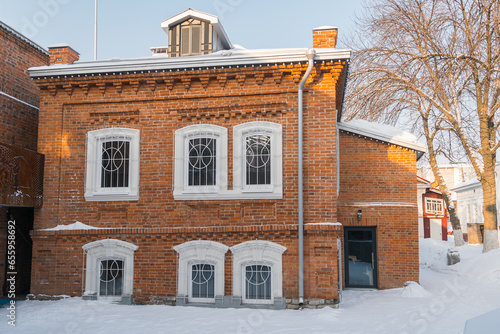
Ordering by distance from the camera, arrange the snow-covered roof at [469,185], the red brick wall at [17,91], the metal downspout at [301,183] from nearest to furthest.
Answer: the metal downspout at [301,183]
the red brick wall at [17,91]
the snow-covered roof at [469,185]

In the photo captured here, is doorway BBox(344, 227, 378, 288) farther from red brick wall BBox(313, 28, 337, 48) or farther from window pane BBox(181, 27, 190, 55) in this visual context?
window pane BBox(181, 27, 190, 55)

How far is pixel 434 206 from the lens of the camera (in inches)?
1372

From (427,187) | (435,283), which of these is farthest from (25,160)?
(427,187)

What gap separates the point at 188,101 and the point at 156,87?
87 cm

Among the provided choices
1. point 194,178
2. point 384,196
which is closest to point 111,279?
point 194,178

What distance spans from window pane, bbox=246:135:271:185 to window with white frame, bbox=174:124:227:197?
56 centimetres

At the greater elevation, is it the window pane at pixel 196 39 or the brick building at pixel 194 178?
the window pane at pixel 196 39

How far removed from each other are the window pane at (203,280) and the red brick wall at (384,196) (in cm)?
433

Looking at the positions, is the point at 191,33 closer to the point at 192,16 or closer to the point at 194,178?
the point at 192,16

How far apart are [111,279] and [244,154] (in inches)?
172

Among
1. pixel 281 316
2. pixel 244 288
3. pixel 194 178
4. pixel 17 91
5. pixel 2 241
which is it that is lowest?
pixel 281 316

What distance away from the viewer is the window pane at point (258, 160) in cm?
1020

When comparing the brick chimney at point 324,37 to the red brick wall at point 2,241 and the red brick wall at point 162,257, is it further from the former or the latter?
the red brick wall at point 2,241

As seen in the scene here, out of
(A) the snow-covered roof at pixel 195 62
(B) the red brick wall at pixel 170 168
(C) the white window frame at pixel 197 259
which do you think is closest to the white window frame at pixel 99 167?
(B) the red brick wall at pixel 170 168
